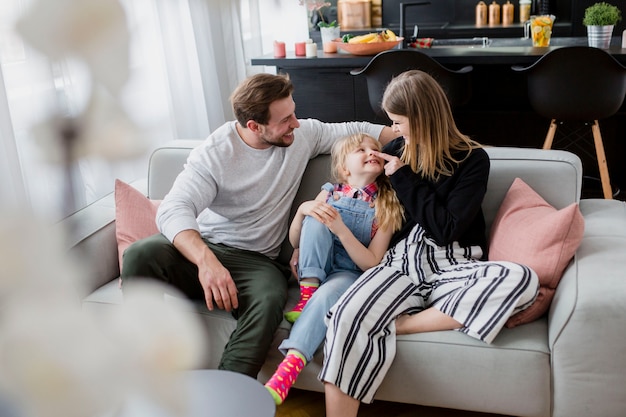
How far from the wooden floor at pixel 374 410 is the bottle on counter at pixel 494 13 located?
11.7ft

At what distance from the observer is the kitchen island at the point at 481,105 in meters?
3.32

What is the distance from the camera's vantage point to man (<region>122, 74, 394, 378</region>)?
182 cm

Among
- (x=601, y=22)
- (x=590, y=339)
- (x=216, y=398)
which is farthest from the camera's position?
(x=601, y=22)

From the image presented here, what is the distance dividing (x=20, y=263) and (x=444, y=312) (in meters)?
1.65

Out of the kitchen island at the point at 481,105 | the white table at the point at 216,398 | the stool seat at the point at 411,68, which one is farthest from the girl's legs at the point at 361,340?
the kitchen island at the point at 481,105

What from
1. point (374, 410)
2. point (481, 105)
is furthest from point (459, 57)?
point (374, 410)

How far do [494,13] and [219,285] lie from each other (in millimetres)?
3724

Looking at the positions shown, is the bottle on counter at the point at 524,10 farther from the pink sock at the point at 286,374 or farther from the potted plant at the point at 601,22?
the pink sock at the point at 286,374

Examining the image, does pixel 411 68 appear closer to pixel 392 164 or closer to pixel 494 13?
pixel 392 164

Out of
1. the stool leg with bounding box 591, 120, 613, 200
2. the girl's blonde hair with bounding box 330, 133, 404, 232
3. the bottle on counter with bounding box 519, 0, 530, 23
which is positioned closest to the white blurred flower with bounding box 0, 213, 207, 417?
the girl's blonde hair with bounding box 330, 133, 404, 232

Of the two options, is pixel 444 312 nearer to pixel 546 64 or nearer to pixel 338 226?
pixel 338 226

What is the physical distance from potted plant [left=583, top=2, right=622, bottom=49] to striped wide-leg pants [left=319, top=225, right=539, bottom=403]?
5.73 feet

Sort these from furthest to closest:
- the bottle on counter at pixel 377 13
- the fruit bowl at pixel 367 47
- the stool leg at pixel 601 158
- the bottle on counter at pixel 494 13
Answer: the bottle on counter at pixel 377 13
the bottle on counter at pixel 494 13
the fruit bowl at pixel 367 47
the stool leg at pixel 601 158

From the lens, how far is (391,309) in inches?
68.4
